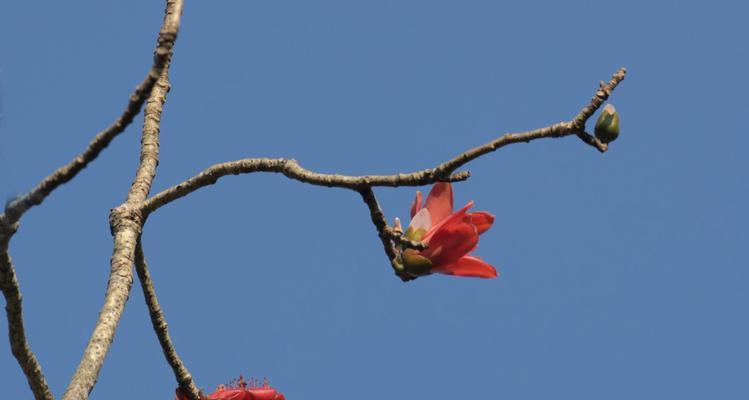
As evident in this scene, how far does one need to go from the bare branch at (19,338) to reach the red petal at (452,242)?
0.90m

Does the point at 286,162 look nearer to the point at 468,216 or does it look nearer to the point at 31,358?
the point at 468,216

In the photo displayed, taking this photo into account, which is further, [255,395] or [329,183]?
[255,395]

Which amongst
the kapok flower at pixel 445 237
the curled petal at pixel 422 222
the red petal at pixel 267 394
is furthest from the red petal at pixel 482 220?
the red petal at pixel 267 394

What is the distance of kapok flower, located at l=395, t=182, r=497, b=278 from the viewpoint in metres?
2.93

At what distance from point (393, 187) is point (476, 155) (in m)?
0.20

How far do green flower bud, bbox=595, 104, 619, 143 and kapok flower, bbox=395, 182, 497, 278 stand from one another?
0.35 meters

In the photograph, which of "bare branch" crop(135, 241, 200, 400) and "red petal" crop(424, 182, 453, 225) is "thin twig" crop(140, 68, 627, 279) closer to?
"red petal" crop(424, 182, 453, 225)

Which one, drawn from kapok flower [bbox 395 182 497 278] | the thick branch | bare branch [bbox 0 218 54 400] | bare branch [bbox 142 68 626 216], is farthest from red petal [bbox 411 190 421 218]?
bare branch [bbox 0 218 54 400]

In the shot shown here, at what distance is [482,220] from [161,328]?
0.86m

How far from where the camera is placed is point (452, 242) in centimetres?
294

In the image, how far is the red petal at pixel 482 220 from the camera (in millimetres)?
2984

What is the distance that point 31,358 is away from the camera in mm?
2604

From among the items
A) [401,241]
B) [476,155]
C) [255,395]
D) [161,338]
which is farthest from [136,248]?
[476,155]

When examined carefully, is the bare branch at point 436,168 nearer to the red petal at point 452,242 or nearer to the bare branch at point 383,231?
the bare branch at point 383,231
